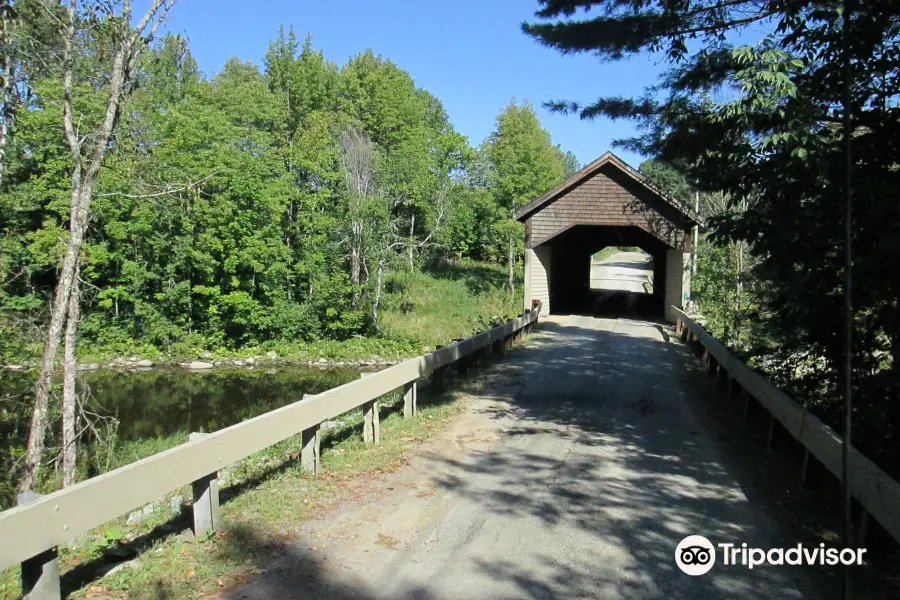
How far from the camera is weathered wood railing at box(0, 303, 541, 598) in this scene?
3.33 metres

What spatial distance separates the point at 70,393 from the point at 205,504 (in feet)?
22.4

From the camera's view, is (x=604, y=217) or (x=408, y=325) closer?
(x=604, y=217)

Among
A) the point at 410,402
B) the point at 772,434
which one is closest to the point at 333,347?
the point at 410,402

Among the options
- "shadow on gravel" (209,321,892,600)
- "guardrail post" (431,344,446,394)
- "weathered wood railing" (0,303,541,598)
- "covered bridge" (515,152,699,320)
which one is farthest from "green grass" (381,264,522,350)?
"weathered wood railing" (0,303,541,598)

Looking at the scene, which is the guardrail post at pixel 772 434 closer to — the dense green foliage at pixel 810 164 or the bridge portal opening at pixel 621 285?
the dense green foliage at pixel 810 164

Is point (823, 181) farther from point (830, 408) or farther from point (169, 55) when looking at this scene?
point (169, 55)

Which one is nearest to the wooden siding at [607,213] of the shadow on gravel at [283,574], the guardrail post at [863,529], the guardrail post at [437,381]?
the guardrail post at [437,381]

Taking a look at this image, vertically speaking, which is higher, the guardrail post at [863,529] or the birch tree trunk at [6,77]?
the birch tree trunk at [6,77]

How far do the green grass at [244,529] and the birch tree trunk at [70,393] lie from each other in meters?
3.51

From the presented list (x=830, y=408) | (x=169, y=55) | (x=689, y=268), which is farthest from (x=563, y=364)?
(x=169, y=55)

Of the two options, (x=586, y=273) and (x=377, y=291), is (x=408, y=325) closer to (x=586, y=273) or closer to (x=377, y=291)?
(x=377, y=291)

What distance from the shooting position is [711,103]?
632 cm

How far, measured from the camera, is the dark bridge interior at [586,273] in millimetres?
26828

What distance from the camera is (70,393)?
10.2 metres
